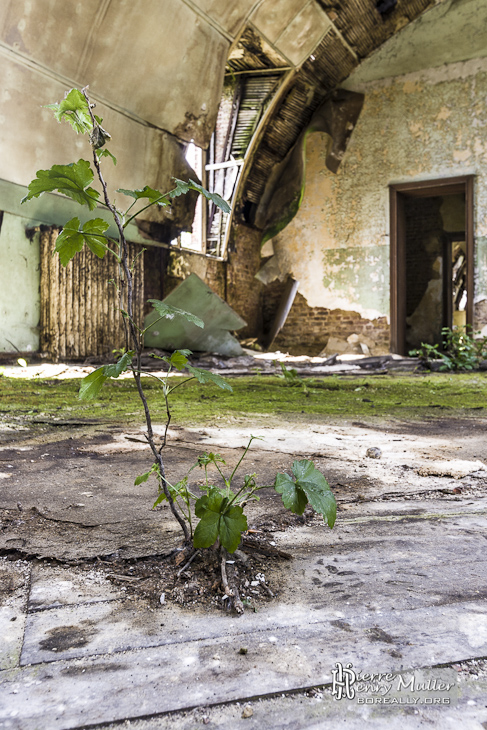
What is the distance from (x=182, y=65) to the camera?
7.05 metres

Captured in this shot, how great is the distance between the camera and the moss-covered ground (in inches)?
132

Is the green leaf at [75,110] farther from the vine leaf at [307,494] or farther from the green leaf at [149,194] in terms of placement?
the vine leaf at [307,494]

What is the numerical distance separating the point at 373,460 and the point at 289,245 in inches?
362

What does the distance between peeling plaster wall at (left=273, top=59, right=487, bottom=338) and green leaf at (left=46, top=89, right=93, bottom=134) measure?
949cm

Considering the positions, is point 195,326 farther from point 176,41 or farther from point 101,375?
point 101,375

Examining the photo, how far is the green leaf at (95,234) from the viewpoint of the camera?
3.52 ft

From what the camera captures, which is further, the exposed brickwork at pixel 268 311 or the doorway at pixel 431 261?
the doorway at pixel 431 261

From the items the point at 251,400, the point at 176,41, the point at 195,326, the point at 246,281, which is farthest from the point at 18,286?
the point at 246,281

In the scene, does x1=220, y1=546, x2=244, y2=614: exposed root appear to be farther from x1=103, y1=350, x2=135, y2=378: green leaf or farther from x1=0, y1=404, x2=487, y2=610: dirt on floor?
x1=103, y1=350, x2=135, y2=378: green leaf

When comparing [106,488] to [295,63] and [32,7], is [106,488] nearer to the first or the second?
[32,7]

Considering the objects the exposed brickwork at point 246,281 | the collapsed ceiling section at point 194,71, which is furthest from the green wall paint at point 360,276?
the collapsed ceiling section at point 194,71

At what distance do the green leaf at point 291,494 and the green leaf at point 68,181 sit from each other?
2.12ft

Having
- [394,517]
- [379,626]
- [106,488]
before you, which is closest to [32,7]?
[106,488]
